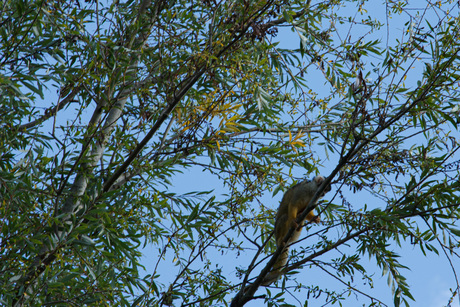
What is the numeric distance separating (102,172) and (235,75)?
1524 mm

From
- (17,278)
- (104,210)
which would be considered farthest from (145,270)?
(17,278)

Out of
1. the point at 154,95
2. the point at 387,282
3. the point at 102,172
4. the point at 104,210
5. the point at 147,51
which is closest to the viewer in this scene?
the point at 387,282

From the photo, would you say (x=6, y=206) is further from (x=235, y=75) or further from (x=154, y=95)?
(x=235, y=75)

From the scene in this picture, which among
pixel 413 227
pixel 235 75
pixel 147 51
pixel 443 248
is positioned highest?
pixel 147 51

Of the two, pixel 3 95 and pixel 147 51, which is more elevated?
pixel 147 51

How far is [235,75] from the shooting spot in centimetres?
406

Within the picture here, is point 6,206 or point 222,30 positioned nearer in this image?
point 6,206

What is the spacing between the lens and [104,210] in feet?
12.8

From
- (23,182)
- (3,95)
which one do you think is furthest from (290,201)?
(3,95)

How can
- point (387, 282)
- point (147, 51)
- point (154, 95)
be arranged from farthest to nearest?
point (147, 51) → point (154, 95) → point (387, 282)

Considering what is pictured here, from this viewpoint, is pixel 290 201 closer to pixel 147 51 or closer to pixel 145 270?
pixel 145 270

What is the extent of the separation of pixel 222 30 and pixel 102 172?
1691 millimetres

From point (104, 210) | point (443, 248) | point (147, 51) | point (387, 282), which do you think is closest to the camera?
point (443, 248)

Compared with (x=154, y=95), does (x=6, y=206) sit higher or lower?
lower
